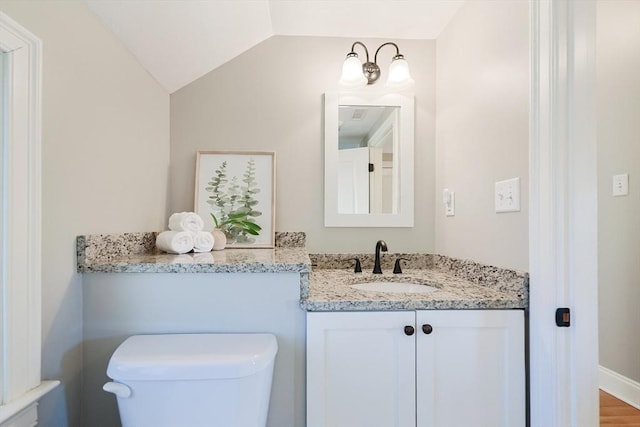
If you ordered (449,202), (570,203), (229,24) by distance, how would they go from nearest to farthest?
(570,203) < (229,24) < (449,202)

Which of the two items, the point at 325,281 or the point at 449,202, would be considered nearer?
the point at 325,281

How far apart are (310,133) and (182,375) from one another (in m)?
1.29

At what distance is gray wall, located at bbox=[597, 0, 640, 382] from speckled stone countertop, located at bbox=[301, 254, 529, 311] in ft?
3.42

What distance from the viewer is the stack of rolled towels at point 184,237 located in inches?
55.8

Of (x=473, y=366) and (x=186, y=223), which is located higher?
(x=186, y=223)

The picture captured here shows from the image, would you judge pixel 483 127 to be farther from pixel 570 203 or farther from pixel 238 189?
pixel 238 189

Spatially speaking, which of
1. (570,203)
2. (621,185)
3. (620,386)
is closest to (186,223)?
(570,203)

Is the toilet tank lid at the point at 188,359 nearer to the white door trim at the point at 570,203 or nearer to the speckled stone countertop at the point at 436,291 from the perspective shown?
the speckled stone countertop at the point at 436,291

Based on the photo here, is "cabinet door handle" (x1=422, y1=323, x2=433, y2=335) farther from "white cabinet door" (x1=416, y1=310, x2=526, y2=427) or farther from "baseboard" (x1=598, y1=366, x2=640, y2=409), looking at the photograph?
"baseboard" (x1=598, y1=366, x2=640, y2=409)

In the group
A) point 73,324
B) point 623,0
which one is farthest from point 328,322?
point 623,0

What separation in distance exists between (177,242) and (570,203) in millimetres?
1384

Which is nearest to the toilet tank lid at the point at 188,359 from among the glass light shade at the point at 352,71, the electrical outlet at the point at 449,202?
the electrical outlet at the point at 449,202

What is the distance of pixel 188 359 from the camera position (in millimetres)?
910

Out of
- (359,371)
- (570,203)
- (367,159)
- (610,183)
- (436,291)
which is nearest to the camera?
(570,203)
